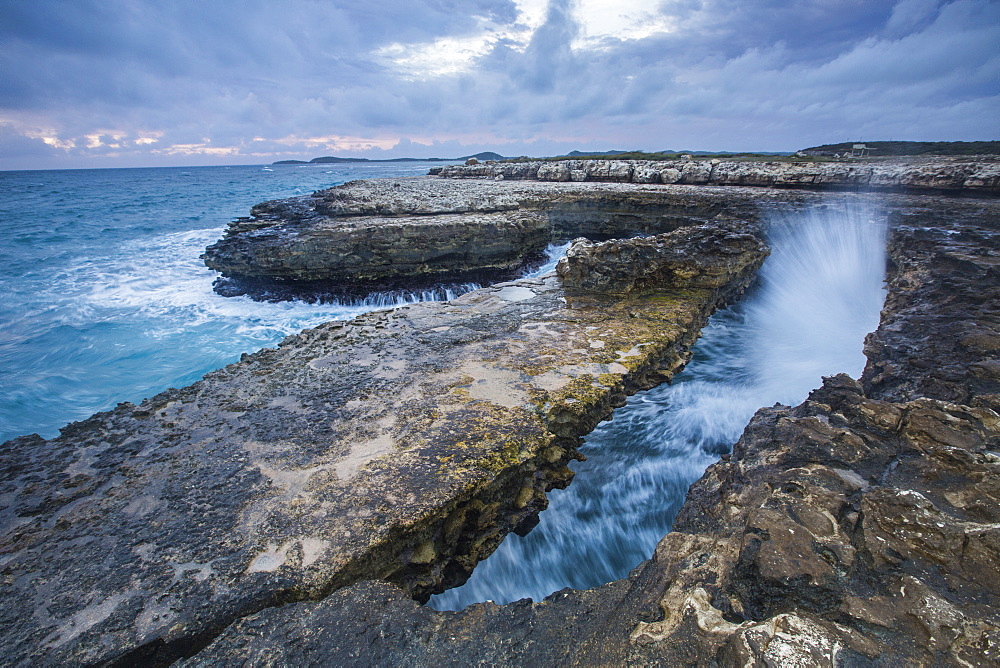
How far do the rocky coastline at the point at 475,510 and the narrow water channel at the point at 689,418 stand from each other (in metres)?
0.52

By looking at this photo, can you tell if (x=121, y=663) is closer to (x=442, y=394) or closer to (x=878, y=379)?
(x=442, y=394)

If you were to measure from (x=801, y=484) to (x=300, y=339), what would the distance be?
4.53m

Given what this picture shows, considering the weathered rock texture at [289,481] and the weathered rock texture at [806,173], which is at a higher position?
the weathered rock texture at [806,173]

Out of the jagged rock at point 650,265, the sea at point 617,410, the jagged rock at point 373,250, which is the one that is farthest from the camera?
the jagged rock at point 373,250

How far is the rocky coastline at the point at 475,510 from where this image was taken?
1556 mm

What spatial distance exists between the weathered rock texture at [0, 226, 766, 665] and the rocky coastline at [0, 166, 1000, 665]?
14 mm

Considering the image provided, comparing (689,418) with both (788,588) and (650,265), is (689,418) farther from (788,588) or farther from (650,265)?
(788,588)

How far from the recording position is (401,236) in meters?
9.81

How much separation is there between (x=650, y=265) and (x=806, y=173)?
17139 mm

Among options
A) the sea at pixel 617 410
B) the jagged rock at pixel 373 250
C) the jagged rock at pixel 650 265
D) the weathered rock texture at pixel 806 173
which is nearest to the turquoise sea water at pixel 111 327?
the sea at pixel 617 410

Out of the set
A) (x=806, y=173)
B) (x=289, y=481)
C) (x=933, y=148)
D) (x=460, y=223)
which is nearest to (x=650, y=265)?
(x=289, y=481)

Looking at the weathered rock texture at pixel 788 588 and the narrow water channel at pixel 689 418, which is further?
the narrow water channel at pixel 689 418

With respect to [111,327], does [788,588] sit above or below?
above

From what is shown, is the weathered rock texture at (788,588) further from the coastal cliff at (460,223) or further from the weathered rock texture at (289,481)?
the coastal cliff at (460,223)
